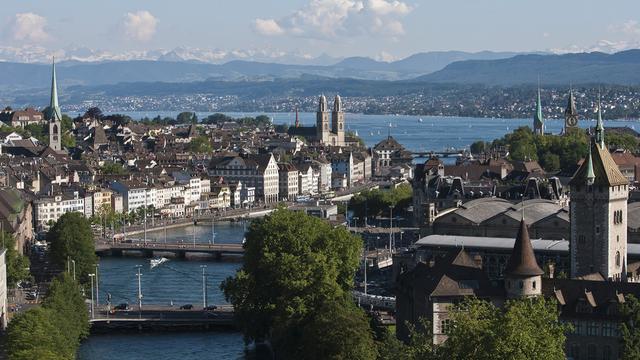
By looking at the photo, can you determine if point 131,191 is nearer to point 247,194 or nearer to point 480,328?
point 247,194

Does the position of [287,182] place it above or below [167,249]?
above

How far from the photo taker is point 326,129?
152 m

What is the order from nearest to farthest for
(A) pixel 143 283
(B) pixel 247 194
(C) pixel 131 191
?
(A) pixel 143 283 < (C) pixel 131 191 < (B) pixel 247 194

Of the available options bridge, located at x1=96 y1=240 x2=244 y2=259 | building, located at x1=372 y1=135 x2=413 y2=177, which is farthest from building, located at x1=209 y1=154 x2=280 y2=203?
bridge, located at x1=96 y1=240 x2=244 y2=259

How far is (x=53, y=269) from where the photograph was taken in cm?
6041

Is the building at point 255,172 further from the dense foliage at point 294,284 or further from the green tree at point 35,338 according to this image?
the green tree at point 35,338

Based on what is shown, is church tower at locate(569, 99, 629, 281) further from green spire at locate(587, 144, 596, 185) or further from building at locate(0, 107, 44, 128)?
building at locate(0, 107, 44, 128)

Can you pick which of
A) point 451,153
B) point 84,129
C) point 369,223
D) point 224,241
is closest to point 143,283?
point 224,241

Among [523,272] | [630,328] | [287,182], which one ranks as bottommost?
[287,182]

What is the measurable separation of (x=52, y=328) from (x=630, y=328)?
47.8 ft

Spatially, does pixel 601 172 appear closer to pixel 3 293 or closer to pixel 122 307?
pixel 122 307

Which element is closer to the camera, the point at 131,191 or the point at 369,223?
the point at 369,223

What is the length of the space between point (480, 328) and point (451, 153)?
404ft

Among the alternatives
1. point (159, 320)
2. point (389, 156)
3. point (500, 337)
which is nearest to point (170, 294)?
point (159, 320)
